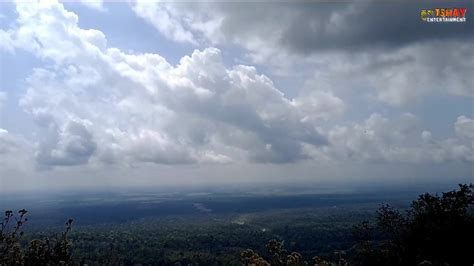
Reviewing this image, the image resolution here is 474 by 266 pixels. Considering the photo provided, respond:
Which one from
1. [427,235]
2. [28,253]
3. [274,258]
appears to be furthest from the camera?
[427,235]

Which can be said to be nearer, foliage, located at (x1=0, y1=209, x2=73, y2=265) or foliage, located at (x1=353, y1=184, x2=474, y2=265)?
foliage, located at (x1=0, y1=209, x2=73, y2=265)

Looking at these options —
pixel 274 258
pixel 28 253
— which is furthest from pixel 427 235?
pixel 28 253

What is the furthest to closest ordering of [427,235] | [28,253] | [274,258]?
[427,235] → [28,253] → [274,258]

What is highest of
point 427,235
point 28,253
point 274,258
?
point 28,253

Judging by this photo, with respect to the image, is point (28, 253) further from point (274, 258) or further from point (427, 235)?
point (427, 235)

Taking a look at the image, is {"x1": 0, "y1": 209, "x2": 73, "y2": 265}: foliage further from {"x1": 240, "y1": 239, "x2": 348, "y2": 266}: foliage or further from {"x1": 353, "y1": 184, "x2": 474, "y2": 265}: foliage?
Result: {"x1": 353, "y1": 184, "x2": 474, "y2": 265}: foliage

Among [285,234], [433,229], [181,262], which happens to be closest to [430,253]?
[433,229]

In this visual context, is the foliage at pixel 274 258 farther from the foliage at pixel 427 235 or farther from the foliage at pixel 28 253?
the foliage at pixel 427 235

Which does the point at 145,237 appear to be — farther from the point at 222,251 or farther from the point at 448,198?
the point at 448,198

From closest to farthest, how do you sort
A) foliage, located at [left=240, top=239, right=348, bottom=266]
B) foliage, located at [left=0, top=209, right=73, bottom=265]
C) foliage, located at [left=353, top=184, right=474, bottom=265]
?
foliage, located at [left=240, top=239, right=348, bottom=266], foliage, located at [left=0, top=209, right=73, bottom=265], foliage, located at [left=353, top=184, right=474, bottom=265]

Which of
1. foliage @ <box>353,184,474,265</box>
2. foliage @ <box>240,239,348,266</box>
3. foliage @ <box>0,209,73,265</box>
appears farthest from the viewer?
foliage @ <box>353,184,474,265</box>

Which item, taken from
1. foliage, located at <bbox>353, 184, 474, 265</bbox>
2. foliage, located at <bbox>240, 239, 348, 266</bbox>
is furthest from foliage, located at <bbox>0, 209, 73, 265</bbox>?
foliage, located at <bbox>353, 184, 474, 265</bbox>
